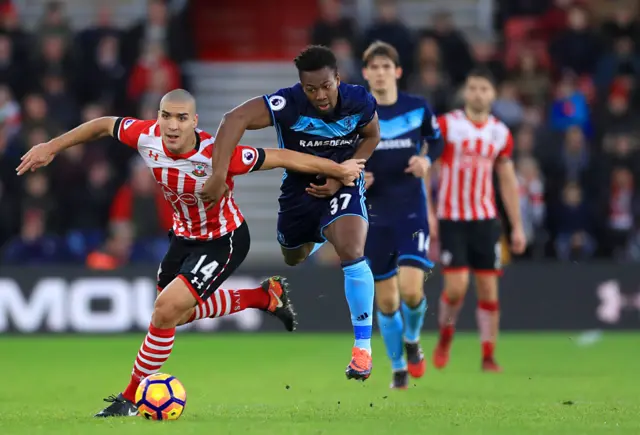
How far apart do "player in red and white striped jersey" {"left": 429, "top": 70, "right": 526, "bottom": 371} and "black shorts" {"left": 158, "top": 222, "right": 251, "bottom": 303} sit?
3.50 metres

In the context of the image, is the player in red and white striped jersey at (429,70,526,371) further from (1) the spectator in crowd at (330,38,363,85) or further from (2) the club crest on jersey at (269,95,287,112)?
(1) the spectator in crowd at (330,38,363,85)

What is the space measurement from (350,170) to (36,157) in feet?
6.62

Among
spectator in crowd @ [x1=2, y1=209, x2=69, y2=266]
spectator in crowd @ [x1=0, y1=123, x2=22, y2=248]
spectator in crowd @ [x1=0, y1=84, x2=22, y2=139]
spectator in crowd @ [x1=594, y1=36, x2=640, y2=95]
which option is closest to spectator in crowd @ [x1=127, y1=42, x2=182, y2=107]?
spectator in crowd @ [x1=0, y1=84, x2=22, y2=139]

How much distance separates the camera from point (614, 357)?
12.3 metres

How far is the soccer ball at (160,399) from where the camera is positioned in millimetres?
7344

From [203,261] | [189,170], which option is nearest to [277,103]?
[189,170]

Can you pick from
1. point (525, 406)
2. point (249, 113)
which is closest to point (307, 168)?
point (249, 113)

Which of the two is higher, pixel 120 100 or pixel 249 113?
pixel 120 100

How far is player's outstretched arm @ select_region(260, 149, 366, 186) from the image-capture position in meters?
7.77

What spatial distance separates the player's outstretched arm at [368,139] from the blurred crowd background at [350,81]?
7338mm

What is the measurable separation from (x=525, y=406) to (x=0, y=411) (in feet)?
11.4

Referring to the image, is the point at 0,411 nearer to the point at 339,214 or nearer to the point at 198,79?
the point at 339,214

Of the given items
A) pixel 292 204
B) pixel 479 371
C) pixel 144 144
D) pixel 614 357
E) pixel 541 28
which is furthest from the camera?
pixel 541 28

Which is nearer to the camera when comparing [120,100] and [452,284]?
[452,284]
